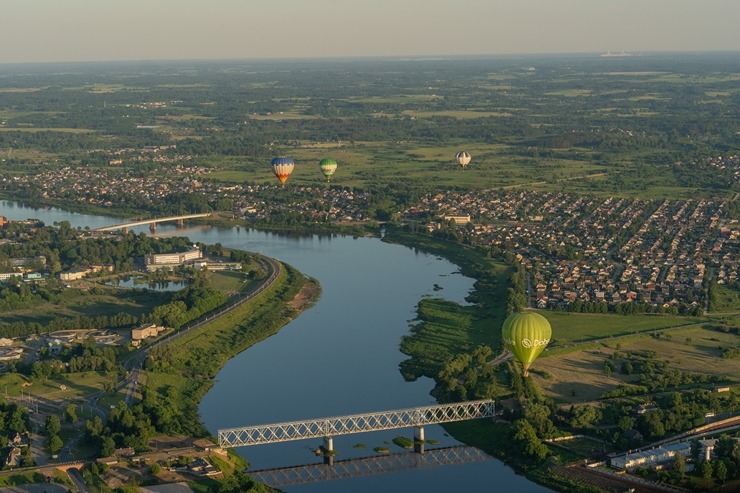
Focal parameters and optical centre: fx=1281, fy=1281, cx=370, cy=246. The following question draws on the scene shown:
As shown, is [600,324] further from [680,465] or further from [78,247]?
[78,247]

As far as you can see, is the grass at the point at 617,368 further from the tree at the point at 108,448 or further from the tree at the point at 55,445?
the tree at the point at 55,445

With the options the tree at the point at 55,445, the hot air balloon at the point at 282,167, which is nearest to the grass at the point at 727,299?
the tree at the point at 55,445

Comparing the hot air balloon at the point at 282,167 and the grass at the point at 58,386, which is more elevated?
the hot air balloon at the point at 282,167

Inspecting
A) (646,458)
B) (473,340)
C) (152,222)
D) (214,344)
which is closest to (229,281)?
(214,344)

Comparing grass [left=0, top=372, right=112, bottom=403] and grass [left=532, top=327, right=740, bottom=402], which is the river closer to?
grass [left=0, top=372, right=112, bottom=403]

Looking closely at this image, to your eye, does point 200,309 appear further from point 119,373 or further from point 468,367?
point 468,367

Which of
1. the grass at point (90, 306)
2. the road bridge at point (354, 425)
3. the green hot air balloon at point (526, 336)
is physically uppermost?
the green hot air balloon at point (526, 336)

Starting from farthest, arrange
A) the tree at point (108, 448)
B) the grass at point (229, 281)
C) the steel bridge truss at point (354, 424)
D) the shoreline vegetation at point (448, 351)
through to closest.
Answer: the grass at point (229, 281)
the shoreline vegetation at point (448, 351)
the steel bridge truss at point (354, 424)
the tree at point (108, 448)

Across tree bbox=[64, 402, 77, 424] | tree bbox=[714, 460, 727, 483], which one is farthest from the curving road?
tree bbox=[714, 460, 727, 483]

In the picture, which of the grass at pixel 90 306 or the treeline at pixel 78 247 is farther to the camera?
the treeline at pixel 78 247
